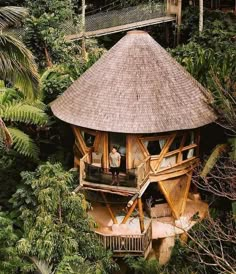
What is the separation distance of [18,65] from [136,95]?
429cm

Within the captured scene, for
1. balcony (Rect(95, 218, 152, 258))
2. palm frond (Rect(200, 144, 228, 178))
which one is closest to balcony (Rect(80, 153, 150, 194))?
balcony (Rect(95, 218, 152, 258))

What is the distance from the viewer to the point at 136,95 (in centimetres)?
1644

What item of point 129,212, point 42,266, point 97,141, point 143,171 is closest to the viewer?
point 42,266

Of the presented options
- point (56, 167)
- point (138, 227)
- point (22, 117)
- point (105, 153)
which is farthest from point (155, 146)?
point (22, 117)

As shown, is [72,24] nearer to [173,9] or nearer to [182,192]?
[173,9]

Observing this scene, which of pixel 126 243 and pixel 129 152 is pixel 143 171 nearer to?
pixel 129 152

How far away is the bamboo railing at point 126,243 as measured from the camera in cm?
1622

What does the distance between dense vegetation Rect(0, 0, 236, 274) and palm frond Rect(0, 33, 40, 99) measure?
0.08 ft

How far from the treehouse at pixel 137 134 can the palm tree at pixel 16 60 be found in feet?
10.1

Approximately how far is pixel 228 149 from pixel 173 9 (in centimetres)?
1413

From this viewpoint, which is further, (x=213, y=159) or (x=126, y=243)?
(x=213, y=159)

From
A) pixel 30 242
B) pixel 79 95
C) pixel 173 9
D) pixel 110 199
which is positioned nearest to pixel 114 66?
pixel 79 95

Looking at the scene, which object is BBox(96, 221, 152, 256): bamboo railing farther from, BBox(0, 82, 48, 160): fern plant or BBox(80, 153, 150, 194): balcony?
BBox(0, 82, 48, 160): fern plant

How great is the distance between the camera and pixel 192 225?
688 inches
